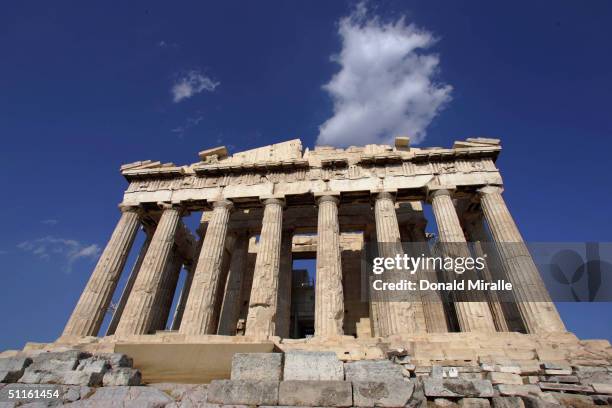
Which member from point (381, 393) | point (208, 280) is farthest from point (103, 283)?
point (381, 393)

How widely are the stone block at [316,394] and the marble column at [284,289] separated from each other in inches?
412

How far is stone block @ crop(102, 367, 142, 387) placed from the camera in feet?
22.2

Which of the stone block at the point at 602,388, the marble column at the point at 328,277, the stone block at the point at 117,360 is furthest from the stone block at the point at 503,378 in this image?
the stone block at the point at 117,360

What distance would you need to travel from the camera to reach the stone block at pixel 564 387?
772 cm

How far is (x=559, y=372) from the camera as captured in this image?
27.0 feet

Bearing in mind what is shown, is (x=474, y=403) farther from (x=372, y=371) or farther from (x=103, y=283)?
(x=103, y=283)

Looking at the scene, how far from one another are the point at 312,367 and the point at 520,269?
10869 millimetres

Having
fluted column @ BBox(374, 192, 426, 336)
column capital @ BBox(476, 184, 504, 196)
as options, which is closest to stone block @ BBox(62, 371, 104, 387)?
fluted column @ BBox(374, 192, 426, 336)

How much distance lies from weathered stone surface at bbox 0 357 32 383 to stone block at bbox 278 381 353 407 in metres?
5.67

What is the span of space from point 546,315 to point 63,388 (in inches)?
565

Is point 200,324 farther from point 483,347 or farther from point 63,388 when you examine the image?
point 483,347

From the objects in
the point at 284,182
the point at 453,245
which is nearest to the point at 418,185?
the point at 453,245

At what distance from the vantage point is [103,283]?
617 inches

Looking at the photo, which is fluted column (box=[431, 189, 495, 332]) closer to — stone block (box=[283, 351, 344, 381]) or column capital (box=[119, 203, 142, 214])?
stone block (box=[283, 351, 344, 381])
